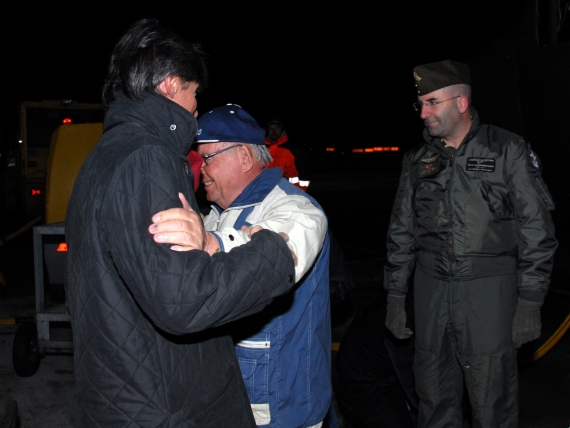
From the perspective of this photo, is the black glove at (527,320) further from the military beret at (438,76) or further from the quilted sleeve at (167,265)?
the quilted sleeve at (167,265)

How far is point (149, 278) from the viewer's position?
1.43 metres

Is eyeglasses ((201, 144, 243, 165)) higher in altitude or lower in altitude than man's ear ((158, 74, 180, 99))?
lower

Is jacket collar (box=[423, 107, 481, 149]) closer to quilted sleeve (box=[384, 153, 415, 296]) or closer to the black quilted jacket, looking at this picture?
quilted sleeve (box=[384, 153, 415, 296])

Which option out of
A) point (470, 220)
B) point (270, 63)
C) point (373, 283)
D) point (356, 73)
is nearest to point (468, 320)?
point (470, 220)

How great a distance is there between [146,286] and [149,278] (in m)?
0.03

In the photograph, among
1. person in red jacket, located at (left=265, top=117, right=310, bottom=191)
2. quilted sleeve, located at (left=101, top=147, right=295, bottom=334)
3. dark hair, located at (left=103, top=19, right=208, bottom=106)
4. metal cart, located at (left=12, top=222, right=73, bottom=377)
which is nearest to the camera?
quilted sleeve, located at (left=101, top=147, right=295, bottom=334)

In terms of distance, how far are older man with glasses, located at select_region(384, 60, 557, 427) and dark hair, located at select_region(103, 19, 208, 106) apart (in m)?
1.94

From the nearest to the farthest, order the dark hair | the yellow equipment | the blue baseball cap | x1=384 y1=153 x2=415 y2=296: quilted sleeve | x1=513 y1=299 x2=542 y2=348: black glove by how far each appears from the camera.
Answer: the dark hair, the blue baseball cap, x1=513 y1=299 x2=542 y2=348: black glove, x1=384 y1=153 x2=415 y2=296: quilted sleeve, the yellow equipment

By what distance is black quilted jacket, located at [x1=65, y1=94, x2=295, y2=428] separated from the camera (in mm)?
1448

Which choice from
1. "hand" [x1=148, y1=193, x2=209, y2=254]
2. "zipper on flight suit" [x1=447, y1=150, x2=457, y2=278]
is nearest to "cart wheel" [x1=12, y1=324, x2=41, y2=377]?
"zipper on flight suit" [x1=447, y1=150, x2=457, y2=278]

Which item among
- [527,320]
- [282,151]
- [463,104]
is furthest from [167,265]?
[282,151]

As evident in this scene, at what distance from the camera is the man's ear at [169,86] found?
68.4 inches

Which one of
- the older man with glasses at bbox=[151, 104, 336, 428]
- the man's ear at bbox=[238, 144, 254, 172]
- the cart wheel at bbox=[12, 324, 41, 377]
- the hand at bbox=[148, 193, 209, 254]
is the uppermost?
the man's ear at bbox=[238, 144, 254, 172]

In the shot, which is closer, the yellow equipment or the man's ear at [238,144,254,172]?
the man's ear at [238,144,254,172]
